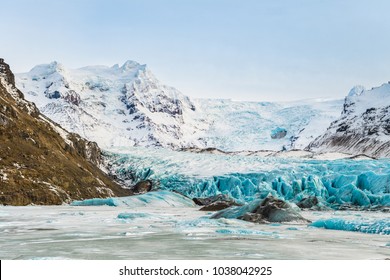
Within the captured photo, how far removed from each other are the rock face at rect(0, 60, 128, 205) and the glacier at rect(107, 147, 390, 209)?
9.39 metres

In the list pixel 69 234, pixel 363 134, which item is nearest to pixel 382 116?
pixel 363 134

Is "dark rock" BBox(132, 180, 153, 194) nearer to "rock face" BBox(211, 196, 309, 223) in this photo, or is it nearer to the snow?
"rock face" BBox(211, 196, 309, 223)

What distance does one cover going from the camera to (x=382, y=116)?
18662 centimetres

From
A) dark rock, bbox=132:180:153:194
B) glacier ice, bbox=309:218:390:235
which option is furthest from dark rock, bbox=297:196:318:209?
dark rock, bbox=132:180:153:194

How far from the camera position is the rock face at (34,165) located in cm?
3911

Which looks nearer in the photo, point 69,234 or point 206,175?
point 69,234

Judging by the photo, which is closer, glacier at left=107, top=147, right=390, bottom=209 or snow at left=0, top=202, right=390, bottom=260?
snow at left=0, top=202, right=390, bottom=260

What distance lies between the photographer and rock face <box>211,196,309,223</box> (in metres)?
20.2

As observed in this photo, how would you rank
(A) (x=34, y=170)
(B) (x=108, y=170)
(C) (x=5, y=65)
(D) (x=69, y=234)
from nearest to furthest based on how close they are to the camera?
(D) (x=69, y=234)
(A) (x=34, y=170)
(C) (x=5, y=65)
(B) (x=108, y=170)

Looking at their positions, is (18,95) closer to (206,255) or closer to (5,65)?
(5,65)

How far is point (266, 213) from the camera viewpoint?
2083cm

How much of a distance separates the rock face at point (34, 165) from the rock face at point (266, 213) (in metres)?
20.4

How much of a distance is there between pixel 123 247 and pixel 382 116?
187642 mm
